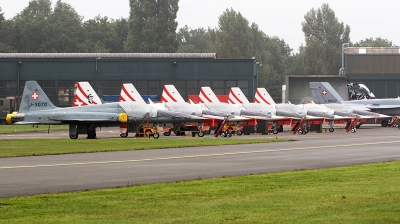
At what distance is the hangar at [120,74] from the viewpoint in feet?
287

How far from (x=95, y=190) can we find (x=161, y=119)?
35535 millimetres

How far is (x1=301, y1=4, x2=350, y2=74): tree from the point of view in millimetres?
147625

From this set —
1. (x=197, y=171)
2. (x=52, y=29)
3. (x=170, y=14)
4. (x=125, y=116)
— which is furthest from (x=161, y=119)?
(x=52, y=29)

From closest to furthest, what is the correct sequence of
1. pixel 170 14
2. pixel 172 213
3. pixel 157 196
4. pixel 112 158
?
1. pixel 172 213
2. pixel 157 196
3. pixel 112 158
4. pixel 170 14

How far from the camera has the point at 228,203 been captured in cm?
1488

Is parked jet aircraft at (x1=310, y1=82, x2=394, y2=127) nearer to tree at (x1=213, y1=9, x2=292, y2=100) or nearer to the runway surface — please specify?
the runway surface

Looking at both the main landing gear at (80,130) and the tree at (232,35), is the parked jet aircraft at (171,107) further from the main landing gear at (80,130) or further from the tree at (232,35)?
the tree at (232,35)

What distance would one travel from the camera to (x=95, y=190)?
57.4 feet

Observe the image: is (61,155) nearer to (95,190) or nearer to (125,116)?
(95,190)

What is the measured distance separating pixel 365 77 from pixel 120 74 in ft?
102

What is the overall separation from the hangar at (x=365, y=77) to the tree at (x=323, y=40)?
41877mm

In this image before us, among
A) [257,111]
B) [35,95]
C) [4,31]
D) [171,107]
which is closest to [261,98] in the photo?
[257,111]

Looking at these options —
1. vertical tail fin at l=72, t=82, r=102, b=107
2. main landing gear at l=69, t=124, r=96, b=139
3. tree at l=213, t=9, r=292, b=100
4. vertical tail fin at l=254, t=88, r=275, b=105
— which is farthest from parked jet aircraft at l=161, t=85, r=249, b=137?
tree at l=213, t=9, r=292, b=100

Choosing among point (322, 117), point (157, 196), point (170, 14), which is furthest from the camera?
point (170, 14)
